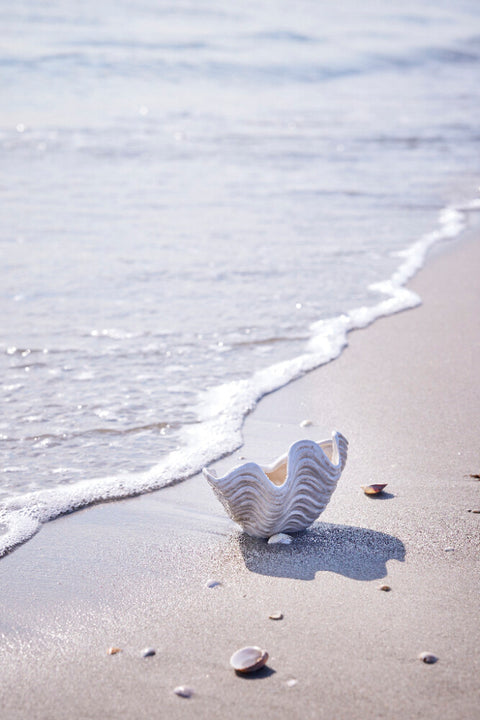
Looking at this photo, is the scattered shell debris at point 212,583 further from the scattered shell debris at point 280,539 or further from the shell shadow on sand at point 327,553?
the scattered shell debris at point 280,539

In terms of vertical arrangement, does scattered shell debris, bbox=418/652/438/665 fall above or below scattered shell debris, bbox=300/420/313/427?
above

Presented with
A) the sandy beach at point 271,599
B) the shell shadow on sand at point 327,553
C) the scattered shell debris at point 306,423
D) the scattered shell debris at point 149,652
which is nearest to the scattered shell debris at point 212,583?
the sandy beach at point 271,599

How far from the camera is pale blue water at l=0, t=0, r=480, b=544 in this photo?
13.4 ft

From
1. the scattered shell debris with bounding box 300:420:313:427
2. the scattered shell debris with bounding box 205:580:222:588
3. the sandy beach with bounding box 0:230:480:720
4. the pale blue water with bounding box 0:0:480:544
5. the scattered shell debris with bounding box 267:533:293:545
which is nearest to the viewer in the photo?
the sandy beach with bounding box 0:230:480:720

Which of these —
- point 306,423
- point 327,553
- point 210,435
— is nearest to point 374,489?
point 327,553

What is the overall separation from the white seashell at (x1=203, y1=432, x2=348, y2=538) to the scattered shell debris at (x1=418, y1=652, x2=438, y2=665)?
28.2 inches

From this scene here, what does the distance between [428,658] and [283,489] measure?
0.75 m

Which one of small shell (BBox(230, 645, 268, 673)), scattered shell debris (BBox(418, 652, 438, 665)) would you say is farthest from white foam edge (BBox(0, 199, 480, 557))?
scattered shell debris (BBox(418, 652, 438, 665))

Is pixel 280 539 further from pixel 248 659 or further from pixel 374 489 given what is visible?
pixel 248 659

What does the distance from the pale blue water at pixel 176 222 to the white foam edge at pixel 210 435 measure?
0.08 ft

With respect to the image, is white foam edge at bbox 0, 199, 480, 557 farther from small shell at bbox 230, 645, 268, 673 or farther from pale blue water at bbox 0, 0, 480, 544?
small shell at bbox 230, 645, 268, 673

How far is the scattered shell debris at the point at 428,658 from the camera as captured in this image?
2092 mm

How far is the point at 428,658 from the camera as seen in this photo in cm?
210

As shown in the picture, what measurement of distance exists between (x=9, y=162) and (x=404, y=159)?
6109mm
